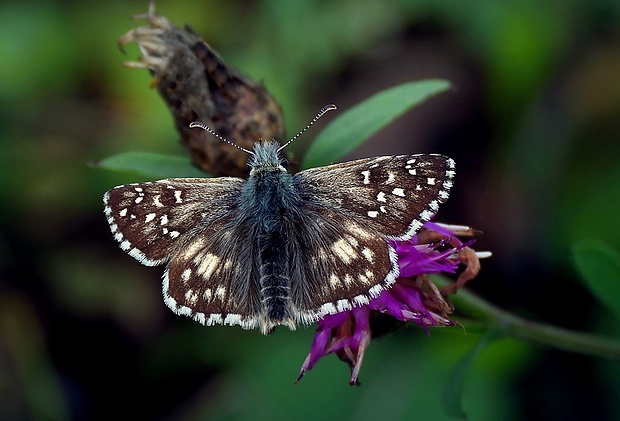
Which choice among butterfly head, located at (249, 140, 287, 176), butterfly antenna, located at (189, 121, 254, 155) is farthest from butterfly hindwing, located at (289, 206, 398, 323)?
butterfly antenna, located at (189, 121, 254, 155)

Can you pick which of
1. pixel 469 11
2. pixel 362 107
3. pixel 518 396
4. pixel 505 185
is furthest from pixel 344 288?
pixel 469 11

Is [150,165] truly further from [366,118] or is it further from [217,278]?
[366,118]

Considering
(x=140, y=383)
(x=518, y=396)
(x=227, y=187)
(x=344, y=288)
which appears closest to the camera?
(x=344, y=288)

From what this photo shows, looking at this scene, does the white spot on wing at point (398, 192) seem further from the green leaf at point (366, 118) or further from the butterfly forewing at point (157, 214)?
the butterfly forewing at point (157, 214)

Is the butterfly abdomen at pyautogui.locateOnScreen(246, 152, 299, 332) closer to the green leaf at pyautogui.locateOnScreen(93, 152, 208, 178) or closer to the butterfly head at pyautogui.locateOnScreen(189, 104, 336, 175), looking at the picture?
the butterfly head at pyautogui.locateOnScreen(189, 104, 336, 175)

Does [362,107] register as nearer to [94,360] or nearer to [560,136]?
[560,136]

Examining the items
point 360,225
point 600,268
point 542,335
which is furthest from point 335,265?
point 600,268

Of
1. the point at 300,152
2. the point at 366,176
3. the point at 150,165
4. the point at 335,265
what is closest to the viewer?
the point at 335,265
